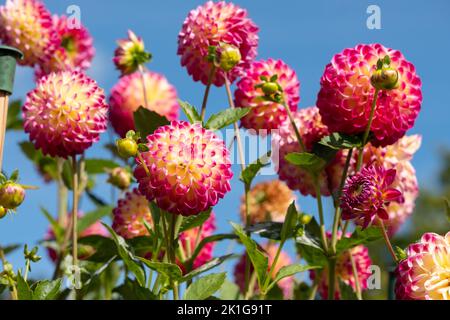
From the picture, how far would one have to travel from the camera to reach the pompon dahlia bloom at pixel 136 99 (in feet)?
5.15

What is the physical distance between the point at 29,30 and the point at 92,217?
17.6 inches

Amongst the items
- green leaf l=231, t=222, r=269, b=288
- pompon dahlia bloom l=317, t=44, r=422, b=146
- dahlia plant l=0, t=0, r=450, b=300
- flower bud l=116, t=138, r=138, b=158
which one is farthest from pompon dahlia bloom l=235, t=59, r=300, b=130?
flower bud l=116, t=138, r=138, b=158

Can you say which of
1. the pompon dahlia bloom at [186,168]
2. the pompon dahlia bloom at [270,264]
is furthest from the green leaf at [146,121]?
the pompon dahlia bloom at [270,264]

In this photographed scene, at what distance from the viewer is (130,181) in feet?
5.16

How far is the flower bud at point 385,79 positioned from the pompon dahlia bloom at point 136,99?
0.65 metres

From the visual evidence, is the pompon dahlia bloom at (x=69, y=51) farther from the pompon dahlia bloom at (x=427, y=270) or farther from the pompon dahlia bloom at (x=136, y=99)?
the pompon dahlia bloom at (x=427, y=270)

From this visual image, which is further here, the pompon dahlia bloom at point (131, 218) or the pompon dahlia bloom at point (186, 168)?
the pompon dahlia bloom at point (131, 218)

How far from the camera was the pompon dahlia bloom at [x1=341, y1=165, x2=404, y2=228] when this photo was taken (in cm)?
94

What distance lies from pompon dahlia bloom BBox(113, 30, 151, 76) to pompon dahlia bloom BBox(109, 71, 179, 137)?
13 cm

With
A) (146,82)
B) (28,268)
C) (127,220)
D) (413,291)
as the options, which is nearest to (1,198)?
(28,268)

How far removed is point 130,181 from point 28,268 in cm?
53

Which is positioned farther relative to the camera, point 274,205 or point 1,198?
point 274,205

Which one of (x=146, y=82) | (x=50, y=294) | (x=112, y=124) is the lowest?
(x=50, y=294)

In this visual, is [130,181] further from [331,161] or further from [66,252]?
[331,161]
